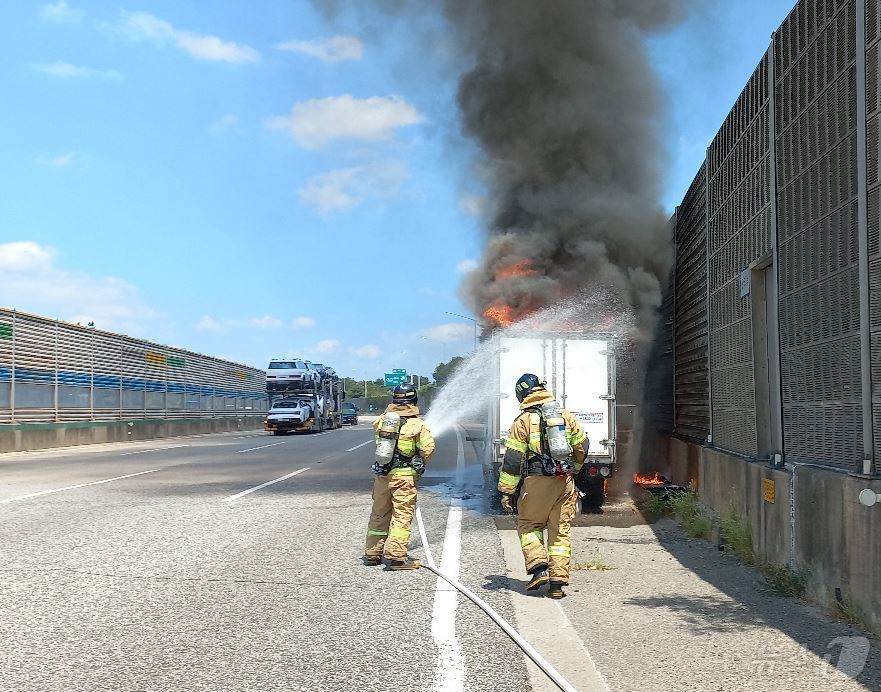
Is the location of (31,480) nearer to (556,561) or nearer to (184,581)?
(184,581)

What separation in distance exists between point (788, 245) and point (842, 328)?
4.52 feet

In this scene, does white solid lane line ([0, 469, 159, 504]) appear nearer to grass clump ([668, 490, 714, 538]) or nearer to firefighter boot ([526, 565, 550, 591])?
firefighter boot ([526, 565, 550, 591])

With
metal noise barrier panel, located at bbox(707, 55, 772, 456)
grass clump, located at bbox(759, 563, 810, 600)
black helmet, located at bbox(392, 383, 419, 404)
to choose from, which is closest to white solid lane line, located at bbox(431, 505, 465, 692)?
black helmet, located at bbox(392, 383, 419, 404)

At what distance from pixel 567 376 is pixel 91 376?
2669cm

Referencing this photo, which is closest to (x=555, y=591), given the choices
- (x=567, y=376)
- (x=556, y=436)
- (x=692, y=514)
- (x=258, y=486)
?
(x=556, y=436)

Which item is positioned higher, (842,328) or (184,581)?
(842,328)

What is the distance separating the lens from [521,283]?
1670 centimetres

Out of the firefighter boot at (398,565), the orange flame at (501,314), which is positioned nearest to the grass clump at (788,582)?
the firefighter boot at (398,565)

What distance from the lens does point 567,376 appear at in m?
11.3

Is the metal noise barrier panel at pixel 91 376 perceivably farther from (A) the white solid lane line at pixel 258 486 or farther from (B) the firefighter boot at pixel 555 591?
(B) the firefighter boot at pixel 555 591

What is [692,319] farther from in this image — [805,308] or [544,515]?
[544,515]

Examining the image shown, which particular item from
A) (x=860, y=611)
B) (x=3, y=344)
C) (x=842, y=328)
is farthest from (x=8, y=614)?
(x=3, y=344)

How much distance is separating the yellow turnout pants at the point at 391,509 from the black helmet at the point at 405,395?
0.62 metres

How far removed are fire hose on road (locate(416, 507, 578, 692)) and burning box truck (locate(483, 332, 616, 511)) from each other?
12.5 ft
